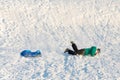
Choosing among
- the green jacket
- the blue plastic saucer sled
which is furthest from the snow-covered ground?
the green jacket

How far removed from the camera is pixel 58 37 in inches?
750

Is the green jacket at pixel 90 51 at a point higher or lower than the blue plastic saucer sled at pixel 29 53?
lower

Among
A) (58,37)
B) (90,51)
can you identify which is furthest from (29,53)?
(58,37)

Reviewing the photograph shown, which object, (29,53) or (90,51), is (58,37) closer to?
(90,51)

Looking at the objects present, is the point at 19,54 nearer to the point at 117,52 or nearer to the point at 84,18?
the point at 117,52

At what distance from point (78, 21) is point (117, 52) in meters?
5.86

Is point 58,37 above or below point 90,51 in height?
above

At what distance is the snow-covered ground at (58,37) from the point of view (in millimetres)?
13180

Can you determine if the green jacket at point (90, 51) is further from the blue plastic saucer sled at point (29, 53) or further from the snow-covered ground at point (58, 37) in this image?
the blue plastic saucer sled at point (29, 53)

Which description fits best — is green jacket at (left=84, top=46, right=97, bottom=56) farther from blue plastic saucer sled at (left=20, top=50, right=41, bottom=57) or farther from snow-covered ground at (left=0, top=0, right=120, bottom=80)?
blue plastic saucer sled at (left=20, top=50, right=41, bottom=57)

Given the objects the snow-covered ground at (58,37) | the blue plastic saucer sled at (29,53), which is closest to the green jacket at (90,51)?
the snow-covered ground at (58,37)

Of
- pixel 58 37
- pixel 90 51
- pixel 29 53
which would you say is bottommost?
pixel 90 51

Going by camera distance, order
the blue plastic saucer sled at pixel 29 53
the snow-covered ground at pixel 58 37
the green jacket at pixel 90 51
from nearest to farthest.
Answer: the snow-covered ground at pixel 58 37 → the blue plastic saucer sled at pixel 29 53 → the green jacket at pixel 90 51

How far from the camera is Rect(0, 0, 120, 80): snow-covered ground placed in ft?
43.2
